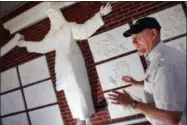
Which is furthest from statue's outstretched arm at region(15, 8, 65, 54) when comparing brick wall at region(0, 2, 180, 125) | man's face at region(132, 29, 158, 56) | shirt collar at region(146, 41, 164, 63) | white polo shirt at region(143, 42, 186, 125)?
white polo shirt at region(143, 42, 186, 125)

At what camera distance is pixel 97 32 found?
12.5 feet

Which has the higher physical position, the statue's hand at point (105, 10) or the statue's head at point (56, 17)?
the statue's head at point (56, 17)

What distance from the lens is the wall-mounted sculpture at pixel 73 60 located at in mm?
3707

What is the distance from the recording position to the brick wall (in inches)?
139

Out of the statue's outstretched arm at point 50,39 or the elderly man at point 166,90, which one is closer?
the elderly man at point 166,90

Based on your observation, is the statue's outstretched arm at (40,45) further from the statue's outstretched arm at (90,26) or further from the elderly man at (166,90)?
the elderly man at (166,90)

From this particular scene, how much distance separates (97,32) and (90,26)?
14 cm

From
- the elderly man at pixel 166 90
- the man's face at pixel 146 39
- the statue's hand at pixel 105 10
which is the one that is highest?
the statue's hand at pixel 105 10

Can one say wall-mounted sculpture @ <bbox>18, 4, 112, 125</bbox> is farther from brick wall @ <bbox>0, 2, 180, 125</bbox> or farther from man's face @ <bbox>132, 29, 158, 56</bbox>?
man's face @ <bbox>132, 29, 158, 56</bbox>

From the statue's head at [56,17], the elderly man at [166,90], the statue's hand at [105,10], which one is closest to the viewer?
the elderly man at [166,90]

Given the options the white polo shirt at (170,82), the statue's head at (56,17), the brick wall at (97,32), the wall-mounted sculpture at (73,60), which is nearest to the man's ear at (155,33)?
the white polo shirt at (170,82)

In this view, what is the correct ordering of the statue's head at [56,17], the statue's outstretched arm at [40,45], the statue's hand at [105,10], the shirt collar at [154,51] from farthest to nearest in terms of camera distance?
the statue's outstretched arm at [40,45]
the statue's head at [56,17]
the statue's hand at [105,10]
the shirt collar at [154,51]

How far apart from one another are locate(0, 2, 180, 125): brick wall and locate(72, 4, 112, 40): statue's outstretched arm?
97 mm

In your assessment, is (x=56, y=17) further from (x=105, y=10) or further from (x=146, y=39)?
(x=146, y=39)
